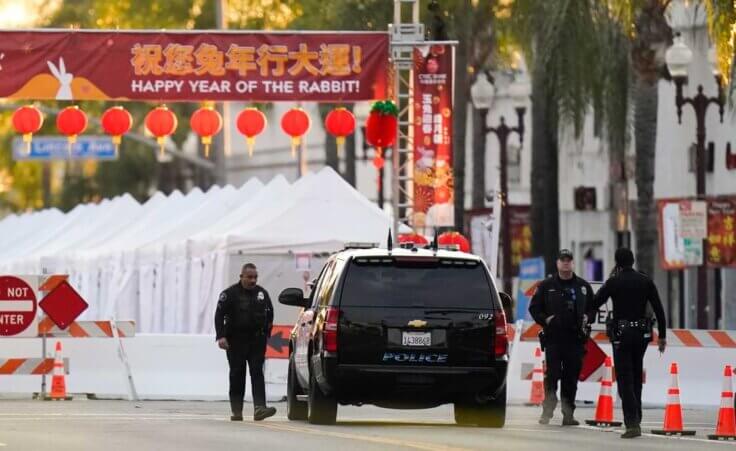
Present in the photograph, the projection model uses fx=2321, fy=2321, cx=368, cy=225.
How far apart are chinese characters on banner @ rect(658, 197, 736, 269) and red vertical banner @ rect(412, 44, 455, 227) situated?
561cm

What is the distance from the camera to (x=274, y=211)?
40.7m

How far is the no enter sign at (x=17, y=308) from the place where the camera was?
101 ft

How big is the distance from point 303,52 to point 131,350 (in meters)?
6.12

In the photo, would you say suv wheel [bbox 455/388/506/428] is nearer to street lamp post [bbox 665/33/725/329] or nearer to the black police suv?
the black police suv

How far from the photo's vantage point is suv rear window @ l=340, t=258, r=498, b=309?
20.9 m

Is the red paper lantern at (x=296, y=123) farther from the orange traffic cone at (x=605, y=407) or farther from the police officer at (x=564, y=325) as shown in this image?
the orange traffic cone at (x=605, y=407)

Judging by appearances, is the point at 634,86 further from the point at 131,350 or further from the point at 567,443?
the point at 567,443

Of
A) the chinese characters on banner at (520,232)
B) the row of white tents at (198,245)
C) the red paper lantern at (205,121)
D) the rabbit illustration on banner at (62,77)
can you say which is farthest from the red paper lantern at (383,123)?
the chinese characters on banner at (520,232)

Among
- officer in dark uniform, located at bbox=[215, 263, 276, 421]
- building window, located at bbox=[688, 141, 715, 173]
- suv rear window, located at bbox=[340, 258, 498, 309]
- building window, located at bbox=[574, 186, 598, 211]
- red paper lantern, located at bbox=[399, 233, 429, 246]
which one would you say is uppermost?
building window, located at bbox=[688, 141, 715, 173]

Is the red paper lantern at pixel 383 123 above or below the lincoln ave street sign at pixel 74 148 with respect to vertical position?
below

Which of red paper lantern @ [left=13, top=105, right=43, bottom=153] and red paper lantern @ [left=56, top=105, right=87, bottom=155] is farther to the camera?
red paper lantern @ [left=13, top=105, right=43, bottom=153]

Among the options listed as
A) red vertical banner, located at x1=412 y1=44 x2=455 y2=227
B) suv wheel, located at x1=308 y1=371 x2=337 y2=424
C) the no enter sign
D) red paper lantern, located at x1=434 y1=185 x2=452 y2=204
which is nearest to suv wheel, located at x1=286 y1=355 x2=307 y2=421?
suv wheel, located at x1=308 y1=371 x2=337 y2=424

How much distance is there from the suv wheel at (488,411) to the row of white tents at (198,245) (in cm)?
1616

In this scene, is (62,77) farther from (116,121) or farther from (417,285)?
(417,285)
